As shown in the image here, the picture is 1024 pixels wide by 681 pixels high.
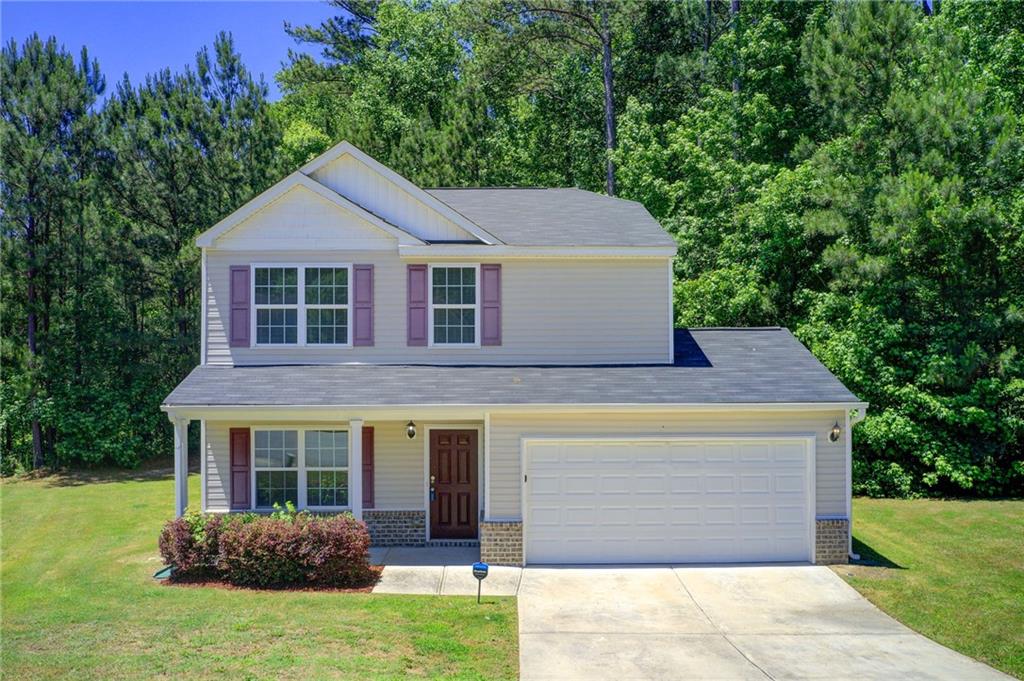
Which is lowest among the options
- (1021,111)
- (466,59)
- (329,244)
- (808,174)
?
(329,244)

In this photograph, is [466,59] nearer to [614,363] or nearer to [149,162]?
[149,162]

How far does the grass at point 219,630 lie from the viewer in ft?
28.6

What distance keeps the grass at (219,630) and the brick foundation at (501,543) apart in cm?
195

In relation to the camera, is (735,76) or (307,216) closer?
(307,216)

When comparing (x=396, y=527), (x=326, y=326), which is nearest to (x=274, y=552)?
(x=396, y=527)

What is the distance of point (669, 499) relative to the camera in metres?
13.8

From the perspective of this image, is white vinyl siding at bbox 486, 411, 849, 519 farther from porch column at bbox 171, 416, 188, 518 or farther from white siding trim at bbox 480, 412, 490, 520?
porch column at bbox 171, 416, 188, 518

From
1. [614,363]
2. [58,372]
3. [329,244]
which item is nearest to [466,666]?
[614,363]

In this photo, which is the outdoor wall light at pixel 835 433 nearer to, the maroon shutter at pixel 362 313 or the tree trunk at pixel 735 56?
the maroon shutter at pixel 362 313

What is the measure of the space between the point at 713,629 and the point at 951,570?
5.33 meters

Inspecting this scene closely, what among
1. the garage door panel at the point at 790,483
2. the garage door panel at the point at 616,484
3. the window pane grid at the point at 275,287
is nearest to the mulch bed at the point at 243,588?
the garage door panel at the point at 616,484

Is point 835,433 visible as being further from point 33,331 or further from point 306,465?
point 33,331

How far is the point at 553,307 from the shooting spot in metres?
16.0

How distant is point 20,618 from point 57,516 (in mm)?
9651
